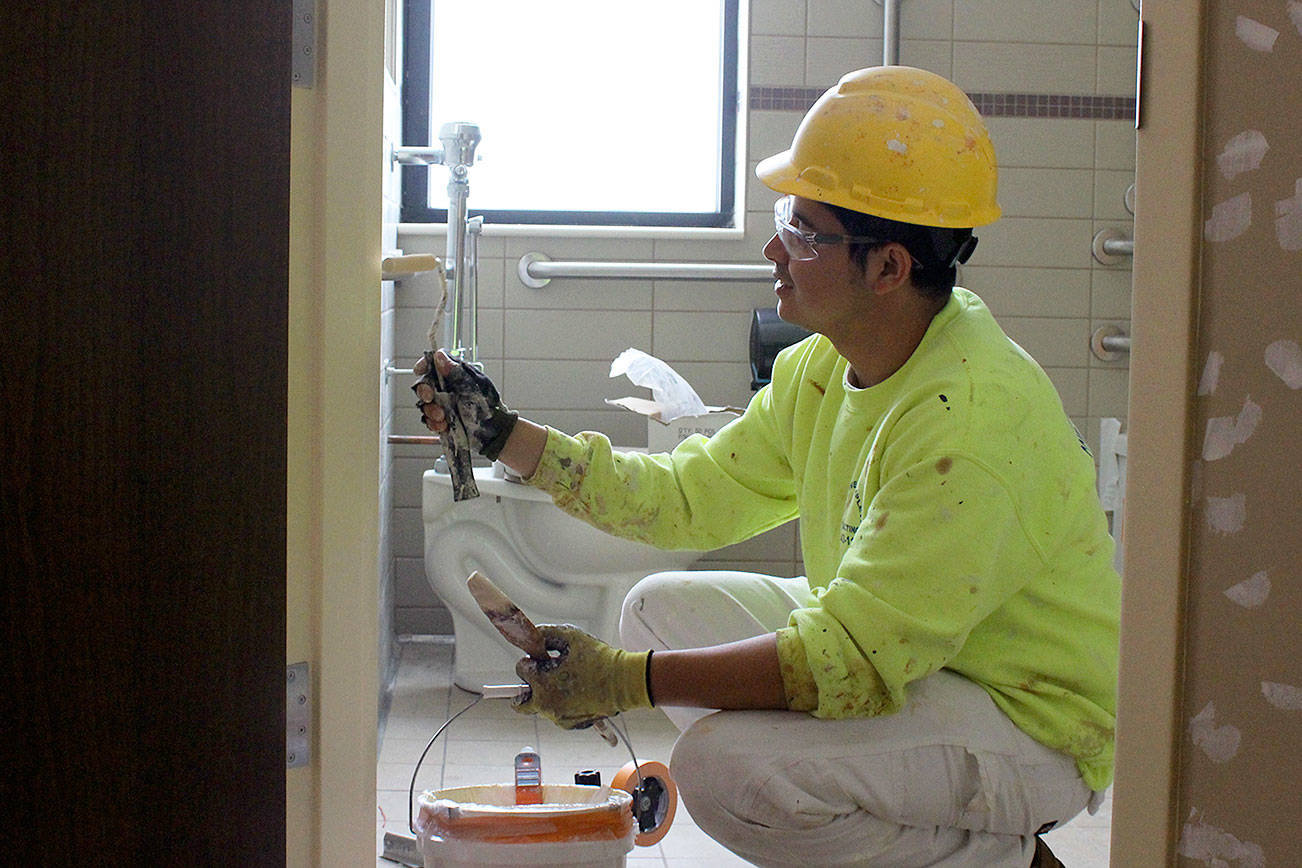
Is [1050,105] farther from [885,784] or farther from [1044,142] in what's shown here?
[885,784]

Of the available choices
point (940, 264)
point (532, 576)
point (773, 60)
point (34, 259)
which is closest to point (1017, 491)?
point (940, 264)

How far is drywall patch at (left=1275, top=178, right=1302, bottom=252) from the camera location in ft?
2.65

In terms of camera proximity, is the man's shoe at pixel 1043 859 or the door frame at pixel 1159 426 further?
the man's shoe at pixel 1043 859

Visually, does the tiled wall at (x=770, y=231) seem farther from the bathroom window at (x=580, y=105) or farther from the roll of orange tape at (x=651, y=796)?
the roll of orange tape at (x=651, y=796)

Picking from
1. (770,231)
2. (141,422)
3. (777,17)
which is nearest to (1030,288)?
(770,231)

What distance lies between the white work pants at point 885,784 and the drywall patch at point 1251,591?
0.62 meters

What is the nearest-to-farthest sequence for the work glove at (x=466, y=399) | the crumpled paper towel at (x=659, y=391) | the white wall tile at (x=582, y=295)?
the work glove at (x=466, y=399) < the crumpled paper towel at (x=659, y=391) < the white wall tile at (x=582, y=295)

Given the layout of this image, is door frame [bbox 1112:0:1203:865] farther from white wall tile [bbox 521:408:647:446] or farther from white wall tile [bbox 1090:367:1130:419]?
white wall tile [bbox 1090:367:1130:419]

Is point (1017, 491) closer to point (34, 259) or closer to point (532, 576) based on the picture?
point (34, 259)

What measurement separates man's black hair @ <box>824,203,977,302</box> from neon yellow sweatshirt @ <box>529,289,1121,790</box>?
0.16 ft

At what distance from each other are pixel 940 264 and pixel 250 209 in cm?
86

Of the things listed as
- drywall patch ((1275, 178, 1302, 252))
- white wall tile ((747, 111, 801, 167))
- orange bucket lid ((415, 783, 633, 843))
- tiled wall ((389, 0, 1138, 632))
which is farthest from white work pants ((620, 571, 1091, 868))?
white wall tile ((747, 111, 801, 167))

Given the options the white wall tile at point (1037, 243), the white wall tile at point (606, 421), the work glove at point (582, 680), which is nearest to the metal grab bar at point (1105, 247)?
the white wall tile at point (1037, 243)

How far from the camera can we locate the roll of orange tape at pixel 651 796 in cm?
182
